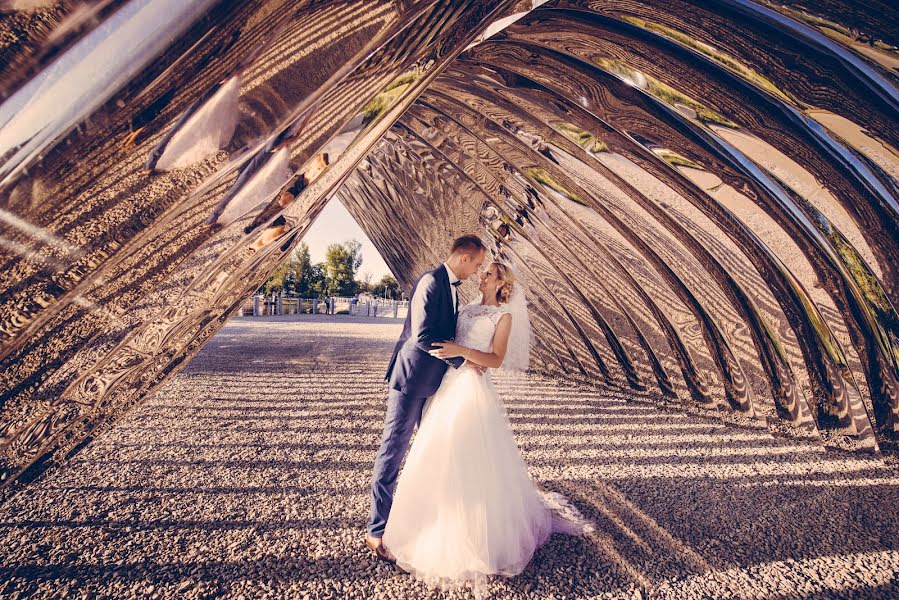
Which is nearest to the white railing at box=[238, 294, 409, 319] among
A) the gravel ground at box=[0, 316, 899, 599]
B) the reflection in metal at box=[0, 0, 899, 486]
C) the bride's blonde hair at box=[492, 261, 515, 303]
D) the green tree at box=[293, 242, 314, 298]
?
the green tree at box=[293, 242, 314, 298]

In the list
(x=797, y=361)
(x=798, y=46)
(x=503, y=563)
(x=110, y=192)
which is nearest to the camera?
(x=110, y=192)

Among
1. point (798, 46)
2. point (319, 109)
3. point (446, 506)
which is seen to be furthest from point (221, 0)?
point (798, 46)

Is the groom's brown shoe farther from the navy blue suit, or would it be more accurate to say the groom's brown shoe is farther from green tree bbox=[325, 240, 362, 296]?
green tree bbox=[325, 240, 362, 296]

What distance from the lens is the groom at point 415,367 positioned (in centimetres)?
299

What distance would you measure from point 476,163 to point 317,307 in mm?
34560

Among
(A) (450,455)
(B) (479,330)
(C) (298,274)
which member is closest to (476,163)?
(B) (479,330)

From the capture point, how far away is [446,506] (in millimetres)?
3049

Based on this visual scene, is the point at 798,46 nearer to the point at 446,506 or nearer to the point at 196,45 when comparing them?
the point at 196,45

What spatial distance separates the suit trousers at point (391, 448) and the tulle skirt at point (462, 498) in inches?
3.0

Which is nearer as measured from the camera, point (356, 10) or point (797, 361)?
point (356, 10)

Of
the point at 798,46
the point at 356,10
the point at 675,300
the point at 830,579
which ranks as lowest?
the point at 830,579

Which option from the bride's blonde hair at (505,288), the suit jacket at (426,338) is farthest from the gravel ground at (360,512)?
the bride's blonde hair at (505,288)

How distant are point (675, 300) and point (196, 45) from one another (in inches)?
308

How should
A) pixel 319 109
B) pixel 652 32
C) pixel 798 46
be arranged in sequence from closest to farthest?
1. pixel 319 109
2. pixel 798 46
3. pixel 652 32
